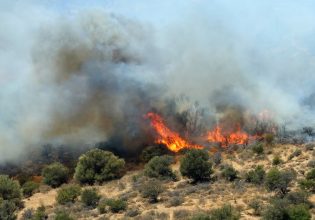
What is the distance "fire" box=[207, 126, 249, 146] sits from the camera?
261 feet

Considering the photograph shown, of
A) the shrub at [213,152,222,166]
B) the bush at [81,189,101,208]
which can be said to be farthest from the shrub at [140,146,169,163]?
the bush at [81,189,101,208]

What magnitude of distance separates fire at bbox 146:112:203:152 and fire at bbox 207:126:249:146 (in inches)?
133

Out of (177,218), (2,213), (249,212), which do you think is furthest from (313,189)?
(2,213)

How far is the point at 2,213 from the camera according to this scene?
48.2m

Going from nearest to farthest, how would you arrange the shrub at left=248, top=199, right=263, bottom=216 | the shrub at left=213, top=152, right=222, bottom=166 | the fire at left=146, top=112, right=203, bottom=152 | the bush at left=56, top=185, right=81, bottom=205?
the shrub at left=248, top=199, right=263, bottom=216 < the bush at left=56, top=185, right=81, bottom=205 < the shrub at left=213, top=152, right=222, bottom=166 < the fire at left=146, top=112, right=203, bottom=152

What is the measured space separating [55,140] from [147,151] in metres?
17.3

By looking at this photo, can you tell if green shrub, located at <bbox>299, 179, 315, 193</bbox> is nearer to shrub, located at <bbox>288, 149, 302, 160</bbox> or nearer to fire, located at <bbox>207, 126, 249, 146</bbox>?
shrub, located at <bbox>288, 149, 302, 160</bbox>

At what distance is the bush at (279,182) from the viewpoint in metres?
44.6

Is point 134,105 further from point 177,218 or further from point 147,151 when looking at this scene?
point 177,218

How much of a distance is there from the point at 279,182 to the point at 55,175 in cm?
3873

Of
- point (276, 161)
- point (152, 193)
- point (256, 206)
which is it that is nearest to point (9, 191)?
point (152, 193)

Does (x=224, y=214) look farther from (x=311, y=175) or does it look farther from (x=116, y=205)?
(x=311, y=175)

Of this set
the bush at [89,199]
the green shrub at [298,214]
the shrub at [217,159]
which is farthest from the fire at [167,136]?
the green shrub at [298,214]

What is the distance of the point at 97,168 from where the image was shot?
226 ft
